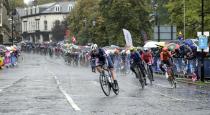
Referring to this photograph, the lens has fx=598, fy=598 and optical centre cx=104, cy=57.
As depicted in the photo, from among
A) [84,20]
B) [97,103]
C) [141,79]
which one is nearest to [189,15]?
[141,79]

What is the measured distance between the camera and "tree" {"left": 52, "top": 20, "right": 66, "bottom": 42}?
147 metres

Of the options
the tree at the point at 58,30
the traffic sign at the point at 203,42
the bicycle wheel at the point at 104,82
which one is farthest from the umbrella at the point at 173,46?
the tree at the point at 58,30

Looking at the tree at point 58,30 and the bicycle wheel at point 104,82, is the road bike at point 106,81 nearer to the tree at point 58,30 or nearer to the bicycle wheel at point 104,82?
the bicycle wheel at point 104,82

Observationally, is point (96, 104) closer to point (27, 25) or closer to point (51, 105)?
point (51, 105)

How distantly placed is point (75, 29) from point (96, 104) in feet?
281

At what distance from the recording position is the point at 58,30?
489ft

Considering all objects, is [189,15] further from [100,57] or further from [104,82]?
[104,82]

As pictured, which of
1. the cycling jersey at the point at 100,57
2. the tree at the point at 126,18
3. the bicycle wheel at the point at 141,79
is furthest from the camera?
the tree at the point at 126,18

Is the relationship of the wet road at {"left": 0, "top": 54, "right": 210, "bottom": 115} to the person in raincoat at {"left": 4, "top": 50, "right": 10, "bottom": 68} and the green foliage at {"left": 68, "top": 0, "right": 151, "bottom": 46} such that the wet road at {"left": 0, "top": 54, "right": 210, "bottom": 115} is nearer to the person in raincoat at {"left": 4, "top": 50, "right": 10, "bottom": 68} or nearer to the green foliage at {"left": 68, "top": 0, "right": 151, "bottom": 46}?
the person in raincoat at {"left": 4, "top": 50, "right": 10, "bottom": 68}

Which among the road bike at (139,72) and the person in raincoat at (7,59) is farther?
the person in raincoat at (7,59)

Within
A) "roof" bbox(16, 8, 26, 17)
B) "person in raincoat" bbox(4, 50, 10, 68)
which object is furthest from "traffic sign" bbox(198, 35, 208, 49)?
"roof" bbox(16, 8, 26, 17)

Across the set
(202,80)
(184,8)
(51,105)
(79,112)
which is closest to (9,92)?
(51,105)

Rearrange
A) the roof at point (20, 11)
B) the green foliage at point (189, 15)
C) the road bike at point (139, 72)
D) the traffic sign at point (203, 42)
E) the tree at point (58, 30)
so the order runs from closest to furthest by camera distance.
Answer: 1. the road bike at point (139, 72)
2. the traffic sign at point (203, 42)
3. the green foliage at point (189, 15)
4. the tree at point (58, 30)
5. the roof at point (20, 11)

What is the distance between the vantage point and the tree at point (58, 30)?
147012 millimetres
